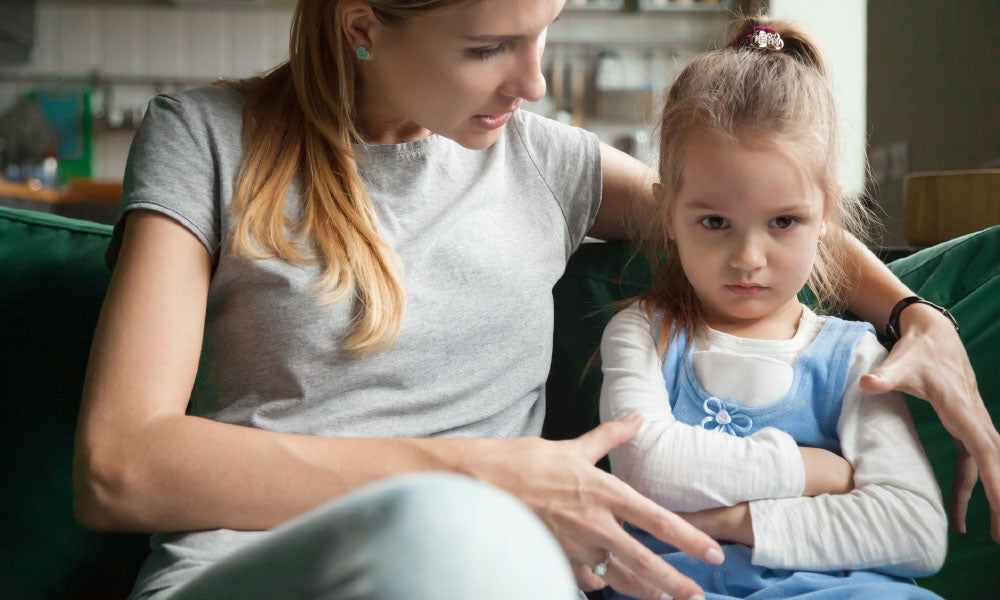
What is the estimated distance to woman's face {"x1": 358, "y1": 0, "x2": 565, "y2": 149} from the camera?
0.90 metres

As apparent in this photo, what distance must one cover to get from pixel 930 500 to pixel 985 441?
10 centimetres

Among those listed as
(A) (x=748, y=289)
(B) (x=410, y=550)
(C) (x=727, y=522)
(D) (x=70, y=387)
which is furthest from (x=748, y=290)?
(D) (x=70, y=387)

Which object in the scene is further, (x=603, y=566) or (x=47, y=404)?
(x=47, y=404)

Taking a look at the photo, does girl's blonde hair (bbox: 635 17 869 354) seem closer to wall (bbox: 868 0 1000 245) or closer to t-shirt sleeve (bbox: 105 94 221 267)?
t-shirt sleeve (bbox: 105 94 221 267)

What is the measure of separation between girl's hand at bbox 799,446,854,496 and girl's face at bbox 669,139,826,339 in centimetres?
17

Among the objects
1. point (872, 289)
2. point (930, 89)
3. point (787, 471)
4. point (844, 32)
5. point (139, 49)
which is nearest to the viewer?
point (787, 471)

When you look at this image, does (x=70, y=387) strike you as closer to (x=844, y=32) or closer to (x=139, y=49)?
(x=844, y=32)

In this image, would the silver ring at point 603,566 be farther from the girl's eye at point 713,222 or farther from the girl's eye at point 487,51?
the girl's eye at point 487,51

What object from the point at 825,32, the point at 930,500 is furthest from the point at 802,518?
the point at 825,32

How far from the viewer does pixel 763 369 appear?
0.94 meters

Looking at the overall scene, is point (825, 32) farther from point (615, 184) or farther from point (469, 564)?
point (469, 564)

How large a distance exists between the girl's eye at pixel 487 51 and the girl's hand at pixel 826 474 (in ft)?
1.77

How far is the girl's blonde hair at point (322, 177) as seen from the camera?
36.1 inches

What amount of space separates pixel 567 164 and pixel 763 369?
395 mm
